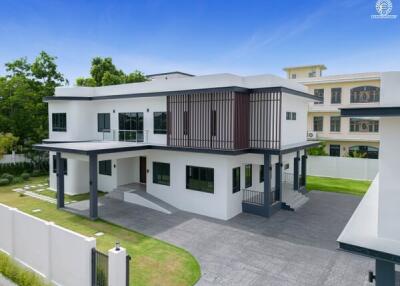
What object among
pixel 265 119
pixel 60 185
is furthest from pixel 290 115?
pixel 60 185

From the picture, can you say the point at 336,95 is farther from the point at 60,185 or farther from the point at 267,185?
the point at 60,185

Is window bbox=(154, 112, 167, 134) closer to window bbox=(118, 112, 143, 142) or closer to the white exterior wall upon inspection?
window bbox=(118, 112, 143, 142)

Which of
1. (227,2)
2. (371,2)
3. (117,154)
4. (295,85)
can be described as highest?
(227,2)

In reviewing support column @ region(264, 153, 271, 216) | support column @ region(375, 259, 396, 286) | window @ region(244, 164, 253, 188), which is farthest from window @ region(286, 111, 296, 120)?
support column @ region(375, 259, 396, 286)

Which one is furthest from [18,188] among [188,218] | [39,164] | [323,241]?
[323,241]

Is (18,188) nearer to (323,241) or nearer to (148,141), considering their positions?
(148,141)

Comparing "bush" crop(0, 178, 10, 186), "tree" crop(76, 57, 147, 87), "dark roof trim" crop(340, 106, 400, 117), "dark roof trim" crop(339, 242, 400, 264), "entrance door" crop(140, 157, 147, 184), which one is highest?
"tree" crop(76, 57, 147, 87)

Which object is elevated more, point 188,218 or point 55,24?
point 55,24
